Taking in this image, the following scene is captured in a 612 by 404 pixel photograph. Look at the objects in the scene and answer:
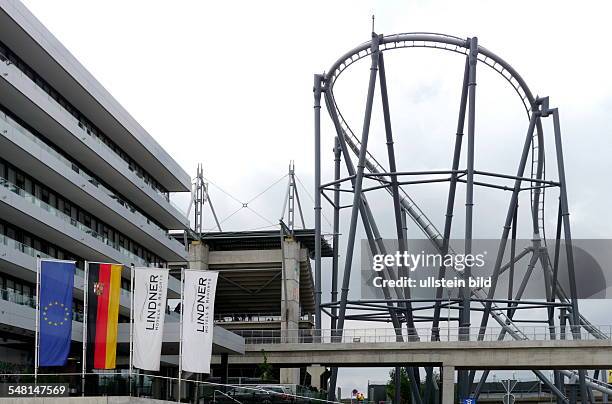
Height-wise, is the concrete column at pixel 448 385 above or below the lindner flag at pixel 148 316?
below

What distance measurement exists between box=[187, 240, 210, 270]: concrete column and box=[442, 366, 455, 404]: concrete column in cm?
5274

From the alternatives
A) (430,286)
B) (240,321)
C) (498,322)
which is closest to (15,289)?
(430,286)

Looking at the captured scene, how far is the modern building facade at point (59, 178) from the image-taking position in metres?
55.6

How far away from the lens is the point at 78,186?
214 ft

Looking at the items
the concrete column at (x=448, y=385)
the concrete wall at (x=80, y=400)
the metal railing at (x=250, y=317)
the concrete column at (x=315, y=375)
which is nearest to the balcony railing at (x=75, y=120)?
the concrete wall at (x=80, y=400)

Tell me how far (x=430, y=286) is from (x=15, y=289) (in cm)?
2943

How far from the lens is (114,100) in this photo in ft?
235

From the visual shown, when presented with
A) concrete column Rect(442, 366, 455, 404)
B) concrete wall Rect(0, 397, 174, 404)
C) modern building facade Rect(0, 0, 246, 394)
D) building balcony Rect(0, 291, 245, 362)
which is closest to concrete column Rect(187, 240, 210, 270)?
modern building facade Rect(0, 0, 246, 394)

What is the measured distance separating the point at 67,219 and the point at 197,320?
1609 centimetres

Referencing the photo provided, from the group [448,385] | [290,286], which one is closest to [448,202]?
[448,385]

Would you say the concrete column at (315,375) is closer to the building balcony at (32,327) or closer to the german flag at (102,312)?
the building balcony at (32,327)

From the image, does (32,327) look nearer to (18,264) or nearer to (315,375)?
(18,264)

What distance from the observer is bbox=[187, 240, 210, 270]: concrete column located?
114m

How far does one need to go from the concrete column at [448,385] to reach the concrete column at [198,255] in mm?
52739
